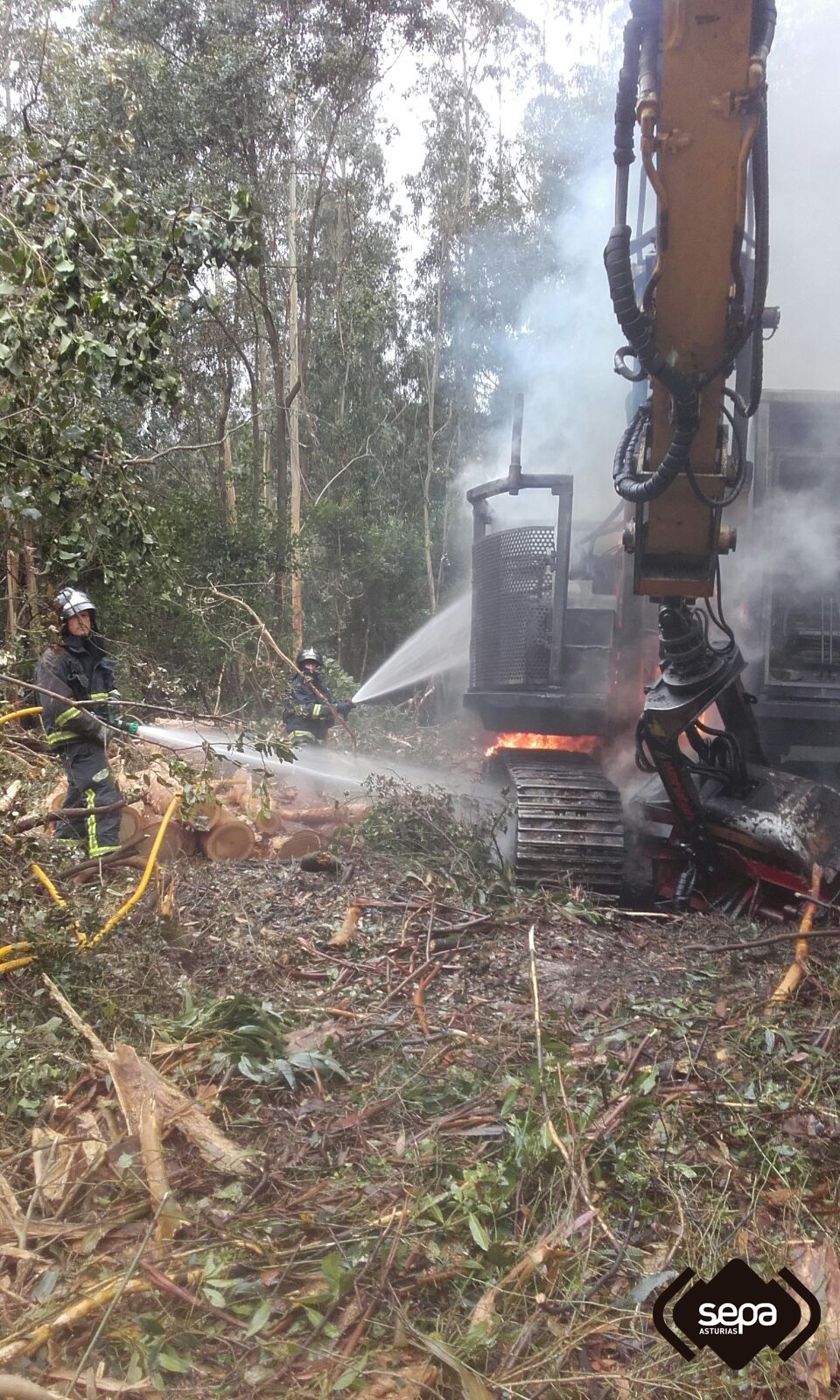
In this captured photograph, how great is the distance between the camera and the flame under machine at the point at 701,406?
166 inches

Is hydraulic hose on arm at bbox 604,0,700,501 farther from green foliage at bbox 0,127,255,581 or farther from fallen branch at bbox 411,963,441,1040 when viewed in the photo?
fallen branch at bbox 411,963,441,1040

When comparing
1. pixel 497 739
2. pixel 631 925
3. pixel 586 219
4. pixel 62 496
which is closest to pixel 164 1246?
pixel 62 496

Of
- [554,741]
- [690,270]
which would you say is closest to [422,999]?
[554,741]

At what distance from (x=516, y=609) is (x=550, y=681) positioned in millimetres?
581

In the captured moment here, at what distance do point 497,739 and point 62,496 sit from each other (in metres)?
3.73

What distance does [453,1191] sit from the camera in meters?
3.01

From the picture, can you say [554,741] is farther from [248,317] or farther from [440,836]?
[248,317]

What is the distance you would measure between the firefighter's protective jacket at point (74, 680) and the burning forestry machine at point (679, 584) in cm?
252

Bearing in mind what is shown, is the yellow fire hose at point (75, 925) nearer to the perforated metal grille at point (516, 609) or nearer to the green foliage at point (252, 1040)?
the green foliage at point (252, 1040)

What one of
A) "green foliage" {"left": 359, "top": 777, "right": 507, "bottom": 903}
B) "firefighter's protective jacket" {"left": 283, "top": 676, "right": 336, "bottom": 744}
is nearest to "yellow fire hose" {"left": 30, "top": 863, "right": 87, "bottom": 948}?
"green foliage" {"left": 359, "top": 777, "right": 507, "bottom": 903}

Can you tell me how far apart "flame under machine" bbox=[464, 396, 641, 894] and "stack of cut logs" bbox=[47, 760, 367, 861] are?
1.33 metres

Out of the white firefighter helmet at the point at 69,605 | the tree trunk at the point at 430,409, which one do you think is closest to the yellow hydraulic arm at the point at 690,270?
the white firefighter helmet at the point at 69,605

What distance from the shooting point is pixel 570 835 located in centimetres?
607

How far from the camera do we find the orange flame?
702 cm
